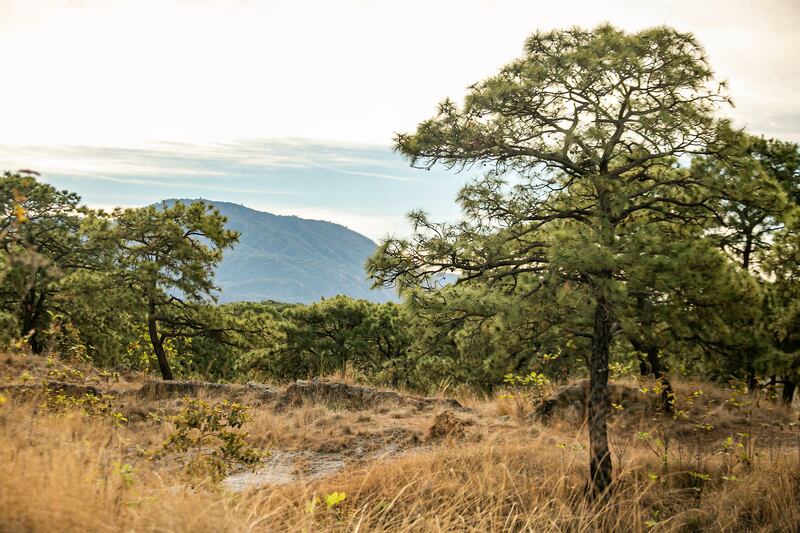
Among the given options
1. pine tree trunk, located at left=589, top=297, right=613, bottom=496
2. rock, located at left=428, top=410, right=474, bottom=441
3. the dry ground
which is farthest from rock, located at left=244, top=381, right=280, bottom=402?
pine tree trunk, located at left=589, top=297, right=613, bottom=496

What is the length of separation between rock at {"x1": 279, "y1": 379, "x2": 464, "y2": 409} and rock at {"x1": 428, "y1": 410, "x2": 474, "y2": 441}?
2285 mm

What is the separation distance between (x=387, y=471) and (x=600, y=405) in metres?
2.81

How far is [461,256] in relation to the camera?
781 cm

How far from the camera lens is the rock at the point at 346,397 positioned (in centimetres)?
1229

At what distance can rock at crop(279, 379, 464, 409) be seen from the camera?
40.3 ft

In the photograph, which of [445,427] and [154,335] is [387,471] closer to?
[445,427]

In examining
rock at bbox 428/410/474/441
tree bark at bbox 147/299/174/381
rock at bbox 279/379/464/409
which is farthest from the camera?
tree bark at bbox 147/299/174/381

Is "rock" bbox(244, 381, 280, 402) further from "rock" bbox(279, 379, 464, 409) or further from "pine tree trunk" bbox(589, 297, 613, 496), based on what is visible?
"pine tree trunk" bbox(589, 297, 613, 496)

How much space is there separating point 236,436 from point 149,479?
1565 millimetres

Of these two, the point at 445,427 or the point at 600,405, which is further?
the point at 445,427

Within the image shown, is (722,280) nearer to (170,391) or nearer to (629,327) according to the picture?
(629,327)

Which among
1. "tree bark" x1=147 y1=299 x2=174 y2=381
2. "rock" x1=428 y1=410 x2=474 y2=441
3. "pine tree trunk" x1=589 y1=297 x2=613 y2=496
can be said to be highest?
"pine tree trunk" x1=589 y1=297 x2=613 y2=496

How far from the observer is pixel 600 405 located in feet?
24.9

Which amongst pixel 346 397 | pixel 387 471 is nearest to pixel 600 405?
pixel 387 471
